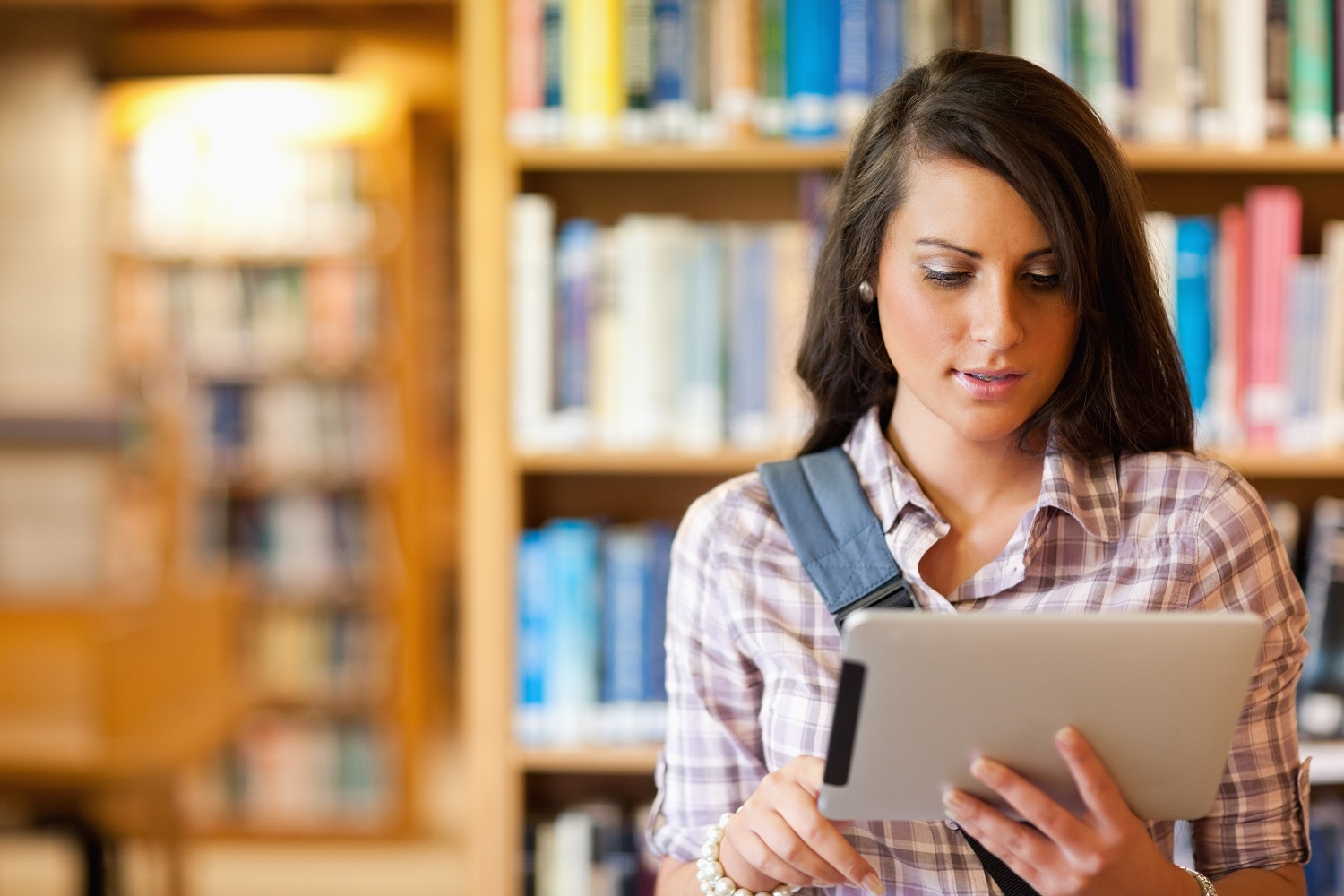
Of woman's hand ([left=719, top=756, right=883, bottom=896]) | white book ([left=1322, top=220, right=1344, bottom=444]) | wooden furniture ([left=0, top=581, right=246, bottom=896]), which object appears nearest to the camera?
woman's hand ([left=719, top=756, right=883, bottom=896])

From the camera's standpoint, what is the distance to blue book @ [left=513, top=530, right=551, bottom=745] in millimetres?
1872

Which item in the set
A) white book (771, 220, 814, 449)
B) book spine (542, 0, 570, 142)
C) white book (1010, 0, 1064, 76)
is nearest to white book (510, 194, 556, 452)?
book spine (542, 0, 570, 142)

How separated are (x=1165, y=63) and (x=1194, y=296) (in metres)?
0.33

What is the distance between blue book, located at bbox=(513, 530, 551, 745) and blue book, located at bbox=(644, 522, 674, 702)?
0.15 meters

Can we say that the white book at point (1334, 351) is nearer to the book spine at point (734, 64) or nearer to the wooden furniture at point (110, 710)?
the book spine at point (734, 64)

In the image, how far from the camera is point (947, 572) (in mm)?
1086

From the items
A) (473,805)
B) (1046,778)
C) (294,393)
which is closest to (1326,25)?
(1046,778)

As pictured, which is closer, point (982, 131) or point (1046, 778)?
point (1046, 778)

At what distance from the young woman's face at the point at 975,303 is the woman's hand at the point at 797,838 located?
1.03ft

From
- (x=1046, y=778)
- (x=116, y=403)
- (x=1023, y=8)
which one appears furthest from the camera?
(x=116, y=403)

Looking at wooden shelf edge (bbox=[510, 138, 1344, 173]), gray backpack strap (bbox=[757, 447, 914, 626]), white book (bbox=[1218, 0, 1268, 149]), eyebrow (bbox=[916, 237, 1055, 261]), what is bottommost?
gray backpack strap (bbox=[757, 447, 914, 626])

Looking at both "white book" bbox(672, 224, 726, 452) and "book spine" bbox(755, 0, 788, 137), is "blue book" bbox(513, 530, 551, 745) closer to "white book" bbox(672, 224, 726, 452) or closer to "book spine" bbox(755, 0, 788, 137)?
"white book" bbox(672, 224, 726, 452)

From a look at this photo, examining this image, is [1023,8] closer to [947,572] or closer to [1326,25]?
[1326,25]

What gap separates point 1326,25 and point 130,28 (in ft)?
12.0
